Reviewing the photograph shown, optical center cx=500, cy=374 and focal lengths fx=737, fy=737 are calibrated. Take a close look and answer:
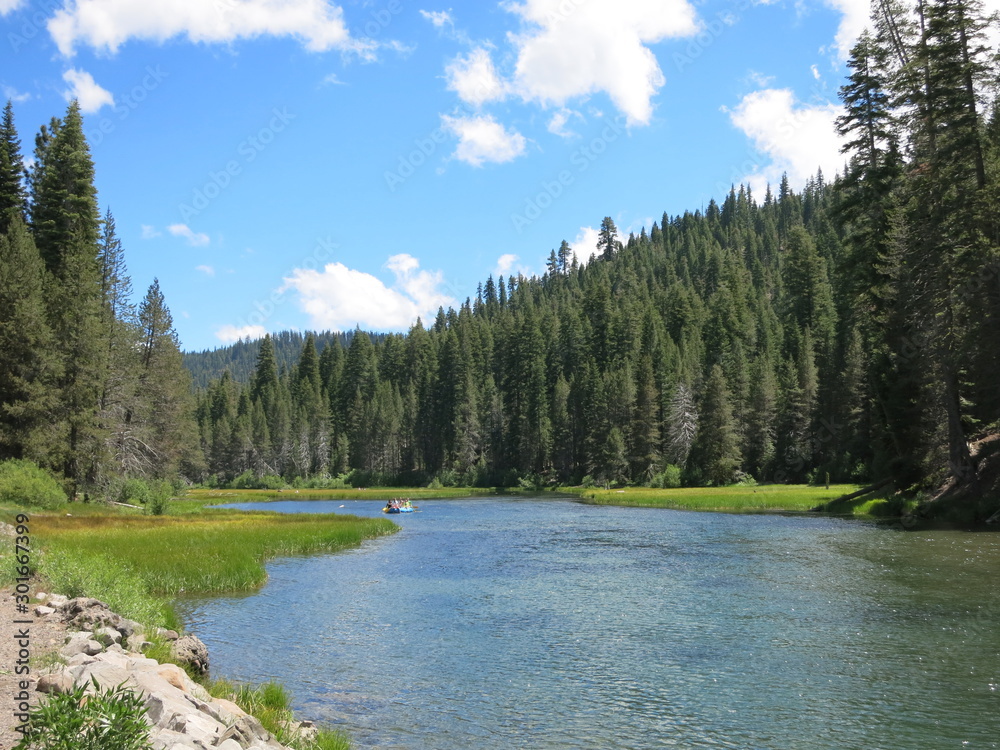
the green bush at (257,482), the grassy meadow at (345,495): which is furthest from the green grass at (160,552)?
the green bush at (257,482)

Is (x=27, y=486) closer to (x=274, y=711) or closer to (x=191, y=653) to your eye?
(x=191, y=653)

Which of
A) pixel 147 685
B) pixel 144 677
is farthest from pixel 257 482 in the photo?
pixel 147 685

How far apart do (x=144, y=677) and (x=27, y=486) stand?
33952 millimetres

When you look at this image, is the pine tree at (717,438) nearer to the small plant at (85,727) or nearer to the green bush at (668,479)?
the green bush at (668,479)

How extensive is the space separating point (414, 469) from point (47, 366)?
88918 millimetres


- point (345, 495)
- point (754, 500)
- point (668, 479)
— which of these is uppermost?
point (668, 479)

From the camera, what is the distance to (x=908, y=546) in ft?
105

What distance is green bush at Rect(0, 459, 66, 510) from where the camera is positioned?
37.8 m

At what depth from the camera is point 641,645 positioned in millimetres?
18547

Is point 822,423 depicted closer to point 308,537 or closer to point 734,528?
point 734,528

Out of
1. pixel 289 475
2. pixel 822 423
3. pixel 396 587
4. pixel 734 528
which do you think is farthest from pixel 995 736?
pixel 289 475

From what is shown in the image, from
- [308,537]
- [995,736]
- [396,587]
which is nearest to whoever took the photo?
[995,736]

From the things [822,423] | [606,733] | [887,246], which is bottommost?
[606,733]

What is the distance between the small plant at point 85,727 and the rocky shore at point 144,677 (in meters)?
0.33
